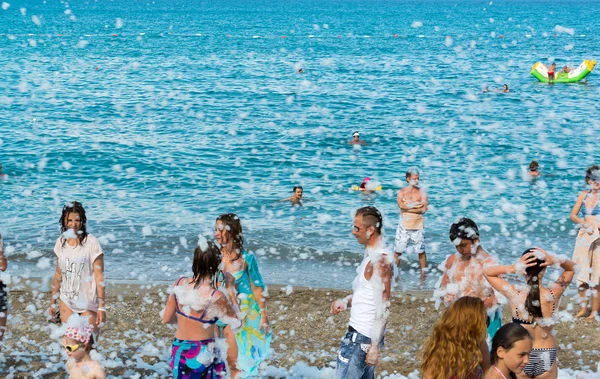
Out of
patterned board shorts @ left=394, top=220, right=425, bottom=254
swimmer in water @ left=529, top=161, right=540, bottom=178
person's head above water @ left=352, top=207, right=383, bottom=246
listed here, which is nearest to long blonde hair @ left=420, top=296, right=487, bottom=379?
person's head above water @ left=352, top=207, right=383, bottom=246

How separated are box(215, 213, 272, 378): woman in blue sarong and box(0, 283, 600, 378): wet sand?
3.17ft

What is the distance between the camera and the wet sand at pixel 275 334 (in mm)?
7625

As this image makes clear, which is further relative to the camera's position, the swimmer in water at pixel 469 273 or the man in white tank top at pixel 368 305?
the swimmer in water at pixel 469 273

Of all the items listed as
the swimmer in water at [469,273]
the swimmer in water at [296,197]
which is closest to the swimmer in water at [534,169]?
the swimmer in water at [296,197]

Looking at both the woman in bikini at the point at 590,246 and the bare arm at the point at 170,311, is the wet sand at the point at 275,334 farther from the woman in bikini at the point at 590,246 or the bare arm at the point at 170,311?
the bare arm at the point at 170,311

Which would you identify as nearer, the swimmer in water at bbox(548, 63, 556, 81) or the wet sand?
the wet sand

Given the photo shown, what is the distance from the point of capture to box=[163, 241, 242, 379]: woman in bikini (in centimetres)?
548

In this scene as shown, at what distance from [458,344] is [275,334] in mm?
4403

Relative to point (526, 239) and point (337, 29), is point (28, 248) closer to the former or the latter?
point (526, 239)

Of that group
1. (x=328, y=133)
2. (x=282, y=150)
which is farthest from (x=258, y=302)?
(x=328, y=133)

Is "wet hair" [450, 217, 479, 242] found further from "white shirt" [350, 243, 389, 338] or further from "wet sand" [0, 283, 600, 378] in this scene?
"wet sand" [0, 283, 600, 378]

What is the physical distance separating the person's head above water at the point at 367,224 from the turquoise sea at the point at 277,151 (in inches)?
250

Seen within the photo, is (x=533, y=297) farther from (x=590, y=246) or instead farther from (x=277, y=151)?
(x=277, y=151)

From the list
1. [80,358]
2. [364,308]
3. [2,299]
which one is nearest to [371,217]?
[364,308]
